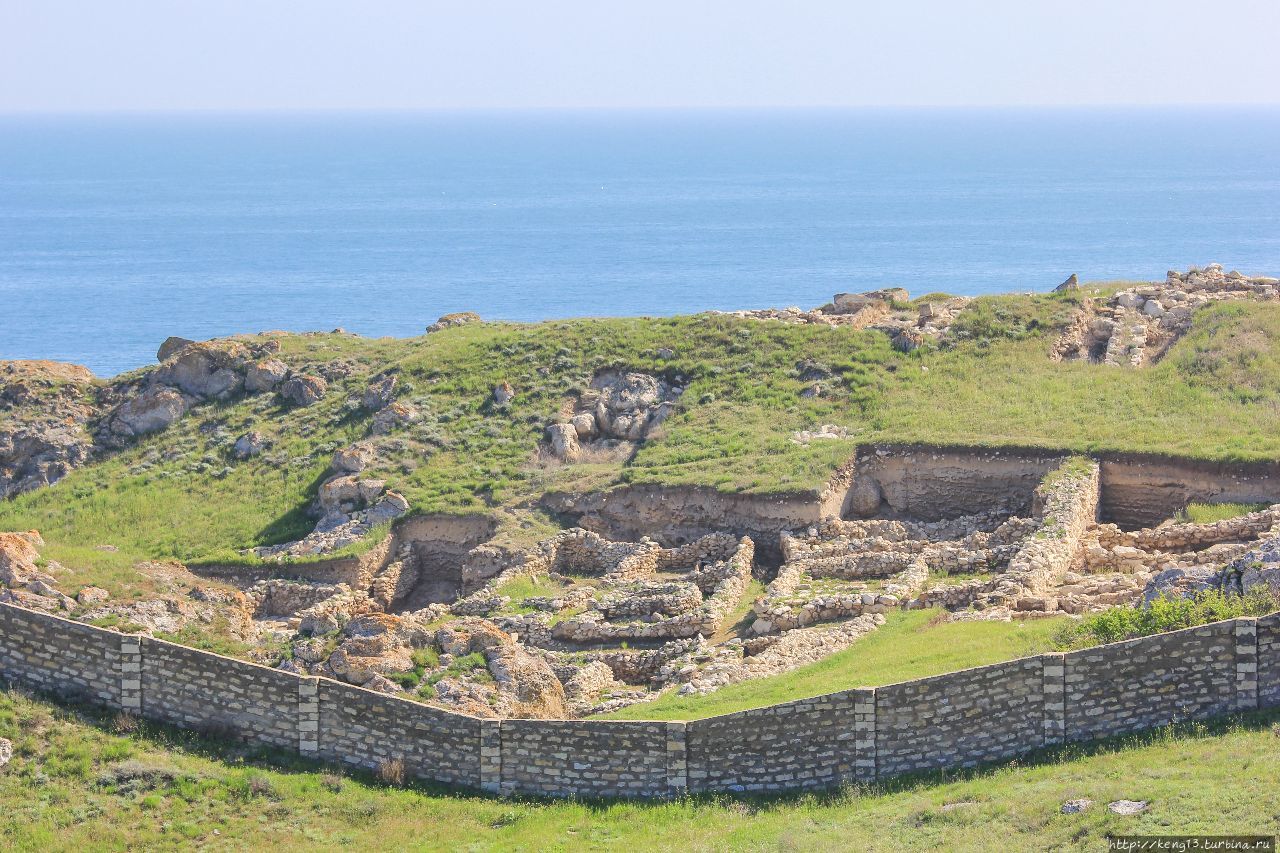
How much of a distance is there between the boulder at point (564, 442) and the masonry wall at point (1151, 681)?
70.8 ft

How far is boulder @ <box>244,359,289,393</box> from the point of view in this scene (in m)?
50.2

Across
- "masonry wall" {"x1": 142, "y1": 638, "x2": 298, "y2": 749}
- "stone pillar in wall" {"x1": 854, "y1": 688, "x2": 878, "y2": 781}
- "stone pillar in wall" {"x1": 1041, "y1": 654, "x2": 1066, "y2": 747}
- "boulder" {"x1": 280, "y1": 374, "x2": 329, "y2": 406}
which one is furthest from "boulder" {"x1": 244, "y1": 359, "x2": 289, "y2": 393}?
"stone pillar in wall" {"x1": 1041, "y1": 654, "x2": 1066, "y2": 747}

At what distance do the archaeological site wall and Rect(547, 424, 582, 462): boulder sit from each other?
18804mm

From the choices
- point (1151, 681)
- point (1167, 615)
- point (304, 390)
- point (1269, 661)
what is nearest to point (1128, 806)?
point (1151, 681)

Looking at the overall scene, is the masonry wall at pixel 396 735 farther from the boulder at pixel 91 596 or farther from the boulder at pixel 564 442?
the boulder at pixel 564 442

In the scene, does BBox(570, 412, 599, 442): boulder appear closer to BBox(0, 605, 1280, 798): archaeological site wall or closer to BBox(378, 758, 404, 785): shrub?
BBox(0, 605, 1280, 798): archaeological site wall

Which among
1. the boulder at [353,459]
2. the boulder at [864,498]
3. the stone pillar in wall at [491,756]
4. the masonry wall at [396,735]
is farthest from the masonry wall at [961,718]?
the boulder at [353,459]

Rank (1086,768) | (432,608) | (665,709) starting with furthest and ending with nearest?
(432,608)
(665,709)
(1086,768)

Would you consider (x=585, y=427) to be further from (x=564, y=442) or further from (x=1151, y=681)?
(x=1151, y=681)

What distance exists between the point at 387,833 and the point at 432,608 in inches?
485

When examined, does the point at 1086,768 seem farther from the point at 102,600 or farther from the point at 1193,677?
the point at 102,600

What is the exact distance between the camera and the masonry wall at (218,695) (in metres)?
26.2

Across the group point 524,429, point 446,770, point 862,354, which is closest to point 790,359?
point 862,354

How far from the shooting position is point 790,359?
47.4 metres
